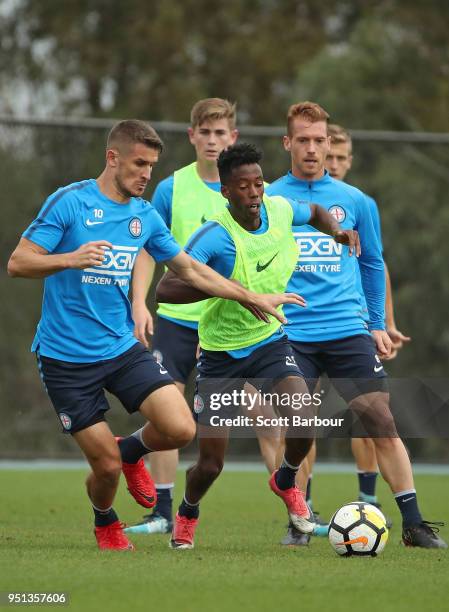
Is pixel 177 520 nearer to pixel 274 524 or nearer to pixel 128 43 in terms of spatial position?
pixel 274 524

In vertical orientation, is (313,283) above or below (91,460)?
above

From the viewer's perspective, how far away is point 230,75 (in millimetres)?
29031

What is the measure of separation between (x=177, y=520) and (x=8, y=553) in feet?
3.40

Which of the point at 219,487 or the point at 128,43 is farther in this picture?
the point at 128,43

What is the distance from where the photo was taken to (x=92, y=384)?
695 centimetres

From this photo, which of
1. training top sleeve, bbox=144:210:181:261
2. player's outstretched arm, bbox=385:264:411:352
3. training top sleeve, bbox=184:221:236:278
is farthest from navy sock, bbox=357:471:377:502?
training top sleeve, bbox=144:210:181:261

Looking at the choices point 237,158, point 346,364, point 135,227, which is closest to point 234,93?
point 346,364

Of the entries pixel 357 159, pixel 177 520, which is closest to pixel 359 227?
pixel 177 520

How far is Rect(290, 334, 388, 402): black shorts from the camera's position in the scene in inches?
299

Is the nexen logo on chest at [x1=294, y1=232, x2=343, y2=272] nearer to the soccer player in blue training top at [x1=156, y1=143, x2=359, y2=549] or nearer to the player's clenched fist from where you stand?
the soccer player in blue training top at [x1=156, y1=143, x2=359, y2=549]

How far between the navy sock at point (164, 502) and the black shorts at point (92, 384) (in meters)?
1.80

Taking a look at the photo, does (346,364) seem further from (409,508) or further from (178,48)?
(178,48)

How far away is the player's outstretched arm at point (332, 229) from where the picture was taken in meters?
7.35

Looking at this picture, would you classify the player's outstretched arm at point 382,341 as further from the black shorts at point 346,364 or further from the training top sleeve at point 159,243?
the training top sleeve at point 159,243
